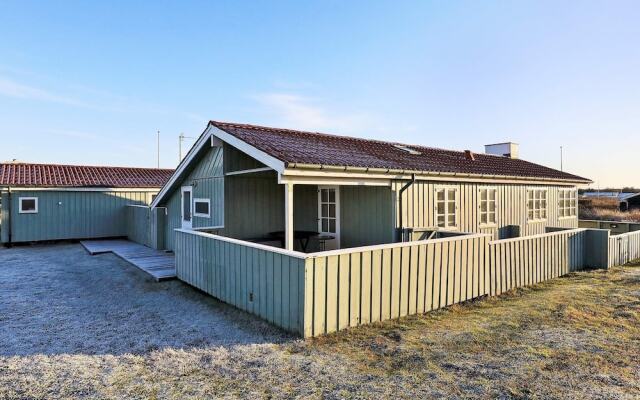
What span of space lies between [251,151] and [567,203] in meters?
12.9

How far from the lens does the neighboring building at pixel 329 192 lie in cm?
736

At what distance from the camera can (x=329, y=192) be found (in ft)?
31.4

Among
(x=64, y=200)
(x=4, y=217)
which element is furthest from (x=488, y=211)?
(x=4, y=217)

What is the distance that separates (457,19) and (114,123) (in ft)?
64.1

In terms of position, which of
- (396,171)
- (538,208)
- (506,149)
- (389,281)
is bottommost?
(389,281)

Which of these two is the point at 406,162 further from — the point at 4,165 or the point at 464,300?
the point at 4,165

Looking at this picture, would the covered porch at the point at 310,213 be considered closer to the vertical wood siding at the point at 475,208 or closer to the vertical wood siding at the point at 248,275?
the vertical wood siding at the point at 475,208

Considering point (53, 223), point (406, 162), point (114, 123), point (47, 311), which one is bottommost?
point (47, 311)

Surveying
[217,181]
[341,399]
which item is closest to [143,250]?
[217,181]

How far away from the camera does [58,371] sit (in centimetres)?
391

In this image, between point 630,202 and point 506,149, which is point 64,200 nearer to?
point 506,149

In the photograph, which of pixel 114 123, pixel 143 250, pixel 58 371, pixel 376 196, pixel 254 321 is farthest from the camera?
pixel 114 123

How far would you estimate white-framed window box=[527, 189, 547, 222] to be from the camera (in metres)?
12.3

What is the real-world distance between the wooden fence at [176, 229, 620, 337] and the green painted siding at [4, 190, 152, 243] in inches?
383
